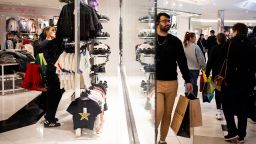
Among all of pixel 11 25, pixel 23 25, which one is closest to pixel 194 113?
pixel 11 25

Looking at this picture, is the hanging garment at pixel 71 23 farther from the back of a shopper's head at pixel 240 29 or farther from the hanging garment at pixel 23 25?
the hanging garment at pixel 23 25

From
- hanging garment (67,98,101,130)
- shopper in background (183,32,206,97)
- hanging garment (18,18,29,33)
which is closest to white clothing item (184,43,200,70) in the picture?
shopper in background (183,32,206,97)

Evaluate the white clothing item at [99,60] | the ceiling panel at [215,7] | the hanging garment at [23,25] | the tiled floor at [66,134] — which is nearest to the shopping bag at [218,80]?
the tiled floor at [66,134]

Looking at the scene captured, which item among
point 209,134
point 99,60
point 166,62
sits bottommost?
point 209,134

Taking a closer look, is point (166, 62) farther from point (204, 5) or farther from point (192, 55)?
point (204, 5)

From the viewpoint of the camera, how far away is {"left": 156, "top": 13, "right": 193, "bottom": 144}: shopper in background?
339 cm

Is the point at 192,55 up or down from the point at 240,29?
down

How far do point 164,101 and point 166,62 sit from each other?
0.47 metres

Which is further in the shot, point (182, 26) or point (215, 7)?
point (182, 26)

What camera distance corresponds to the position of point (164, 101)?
365 centimetres

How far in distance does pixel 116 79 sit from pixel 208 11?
8754mm

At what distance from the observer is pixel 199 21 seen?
19.2 meters

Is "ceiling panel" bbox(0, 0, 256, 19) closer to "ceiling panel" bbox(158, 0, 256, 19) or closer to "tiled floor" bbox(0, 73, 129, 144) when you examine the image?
"ceiling panel" bbox(158, 0, 256, 19)

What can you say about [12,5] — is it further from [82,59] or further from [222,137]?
[222,137]
